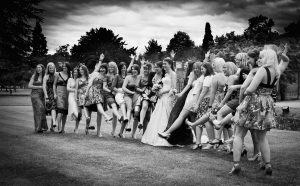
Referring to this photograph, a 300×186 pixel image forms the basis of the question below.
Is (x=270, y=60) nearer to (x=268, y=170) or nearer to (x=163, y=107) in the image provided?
(x=268, y=170)

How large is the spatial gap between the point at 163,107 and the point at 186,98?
79cm

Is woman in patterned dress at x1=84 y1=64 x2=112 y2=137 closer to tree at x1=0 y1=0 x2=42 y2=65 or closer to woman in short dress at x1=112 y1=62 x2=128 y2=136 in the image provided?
woman in short dress at x1=112 y1=62 x2=128 y2=136

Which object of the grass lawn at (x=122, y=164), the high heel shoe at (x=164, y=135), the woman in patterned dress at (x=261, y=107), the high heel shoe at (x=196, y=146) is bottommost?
the grass lawn at (x=122, y=164)

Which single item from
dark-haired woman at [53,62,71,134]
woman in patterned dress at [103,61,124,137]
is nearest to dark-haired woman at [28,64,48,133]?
dark-haired woman at [53,62,71,134]

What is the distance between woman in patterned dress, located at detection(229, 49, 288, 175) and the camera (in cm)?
604

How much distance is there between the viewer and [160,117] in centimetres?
966

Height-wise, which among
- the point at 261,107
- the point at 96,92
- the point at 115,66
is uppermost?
the point at 115,66

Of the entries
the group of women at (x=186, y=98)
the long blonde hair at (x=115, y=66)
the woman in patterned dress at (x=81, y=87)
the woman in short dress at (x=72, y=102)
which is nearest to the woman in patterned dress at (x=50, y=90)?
the group of women at (x=186, y=98)

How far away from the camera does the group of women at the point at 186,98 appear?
6203mm

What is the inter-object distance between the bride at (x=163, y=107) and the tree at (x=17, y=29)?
1471 inches

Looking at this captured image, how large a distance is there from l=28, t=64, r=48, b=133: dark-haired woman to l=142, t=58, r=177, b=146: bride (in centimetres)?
406

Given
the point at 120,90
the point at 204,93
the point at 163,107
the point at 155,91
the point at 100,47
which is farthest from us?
the point at 100,47

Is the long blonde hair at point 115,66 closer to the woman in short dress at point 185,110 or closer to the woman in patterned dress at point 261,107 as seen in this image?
the woman in short dress at point 185,110

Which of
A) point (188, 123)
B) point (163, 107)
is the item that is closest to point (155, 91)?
point (163, 107)
